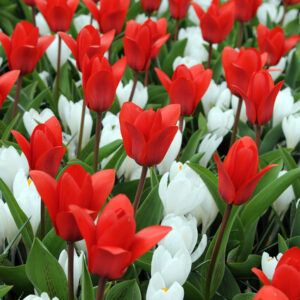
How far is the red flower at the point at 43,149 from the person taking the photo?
89cm

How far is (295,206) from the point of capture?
132 cm

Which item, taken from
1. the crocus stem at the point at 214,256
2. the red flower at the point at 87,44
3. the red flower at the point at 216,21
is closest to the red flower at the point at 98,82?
the red flower at the point at 87,44

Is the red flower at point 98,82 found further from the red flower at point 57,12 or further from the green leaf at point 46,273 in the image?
the red flower at point 57,12

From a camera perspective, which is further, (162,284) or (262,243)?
(262,243)

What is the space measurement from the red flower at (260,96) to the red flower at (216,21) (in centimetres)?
54

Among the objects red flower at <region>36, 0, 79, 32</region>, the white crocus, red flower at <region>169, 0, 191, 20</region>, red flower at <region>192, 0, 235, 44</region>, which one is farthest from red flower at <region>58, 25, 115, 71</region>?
red flower at <region>169, 0, 191, 20</region>

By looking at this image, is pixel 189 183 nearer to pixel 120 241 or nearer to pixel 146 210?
pixel 146 210

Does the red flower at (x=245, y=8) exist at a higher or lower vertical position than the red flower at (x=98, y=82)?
lower

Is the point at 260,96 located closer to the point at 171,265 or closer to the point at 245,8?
the point at 171,265

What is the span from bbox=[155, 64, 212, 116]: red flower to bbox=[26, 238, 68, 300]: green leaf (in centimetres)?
50

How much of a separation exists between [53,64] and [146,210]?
38.3 inches

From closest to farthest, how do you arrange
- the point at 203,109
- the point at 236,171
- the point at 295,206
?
the point at 236,171 → the point at 295,206 → the point at 203,109

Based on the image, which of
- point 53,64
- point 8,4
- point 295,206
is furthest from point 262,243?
point 8,4

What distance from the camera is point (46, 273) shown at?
3.06 feet
